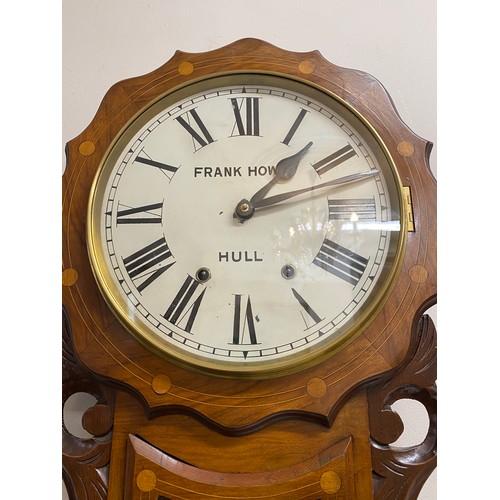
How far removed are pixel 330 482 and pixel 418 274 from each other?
243 millimetres

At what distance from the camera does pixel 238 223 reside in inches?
26.5

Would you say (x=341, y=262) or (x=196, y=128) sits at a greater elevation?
(x=196, y=128)

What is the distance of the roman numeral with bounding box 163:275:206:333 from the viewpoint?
2.13 ft

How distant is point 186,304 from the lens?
0.65m

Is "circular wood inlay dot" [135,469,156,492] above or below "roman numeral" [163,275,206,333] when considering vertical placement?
below

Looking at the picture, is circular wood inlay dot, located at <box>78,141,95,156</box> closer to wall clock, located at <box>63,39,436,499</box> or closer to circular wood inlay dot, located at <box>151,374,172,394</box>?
wall clock, located at <box>63,39,436,499</box>

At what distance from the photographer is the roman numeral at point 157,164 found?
2.27ft

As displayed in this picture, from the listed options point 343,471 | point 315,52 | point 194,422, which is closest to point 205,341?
point 194,422

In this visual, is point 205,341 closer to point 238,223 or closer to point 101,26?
point 238,223

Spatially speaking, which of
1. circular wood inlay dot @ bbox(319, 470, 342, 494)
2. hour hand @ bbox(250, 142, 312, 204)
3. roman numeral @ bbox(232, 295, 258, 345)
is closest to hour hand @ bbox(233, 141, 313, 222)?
hour hand @ bbox(250, 142, 312, 204)

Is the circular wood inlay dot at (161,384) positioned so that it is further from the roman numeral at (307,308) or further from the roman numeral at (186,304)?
the roman numeral at (307,308)

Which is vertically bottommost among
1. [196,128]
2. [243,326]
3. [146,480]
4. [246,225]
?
[146,480]

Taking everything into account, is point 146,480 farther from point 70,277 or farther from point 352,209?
point 352,209

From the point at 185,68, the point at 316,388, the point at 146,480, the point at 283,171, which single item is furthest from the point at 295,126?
the point at 146,480
